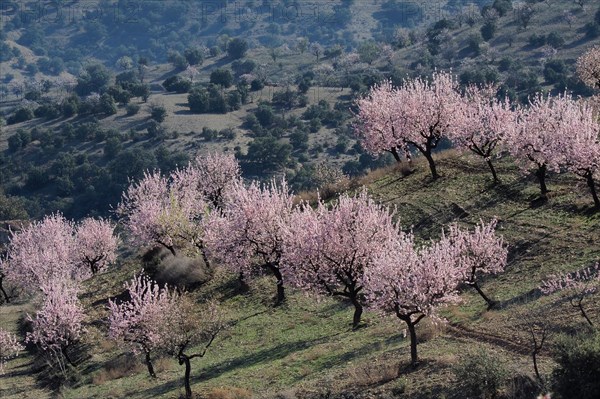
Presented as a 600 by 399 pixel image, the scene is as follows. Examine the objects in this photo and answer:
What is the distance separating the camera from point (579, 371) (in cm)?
2591

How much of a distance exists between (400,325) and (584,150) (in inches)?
618

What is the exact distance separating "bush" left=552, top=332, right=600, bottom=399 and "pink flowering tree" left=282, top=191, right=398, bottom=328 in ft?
45.0

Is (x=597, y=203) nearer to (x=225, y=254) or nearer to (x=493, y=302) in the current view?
(x=493, y=302)

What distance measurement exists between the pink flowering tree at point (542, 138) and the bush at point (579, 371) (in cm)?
2279

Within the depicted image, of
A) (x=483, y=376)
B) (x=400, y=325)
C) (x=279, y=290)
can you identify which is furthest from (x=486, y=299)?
(x=279, y=290)

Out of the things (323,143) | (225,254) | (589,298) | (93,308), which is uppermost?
(589,298)

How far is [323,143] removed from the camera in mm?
176375

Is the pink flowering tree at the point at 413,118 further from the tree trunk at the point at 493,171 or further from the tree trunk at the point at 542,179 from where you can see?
the tree trunk at the point at 542,179

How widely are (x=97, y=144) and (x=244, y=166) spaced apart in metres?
43.4

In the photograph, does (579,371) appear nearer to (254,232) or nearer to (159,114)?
(254,232)

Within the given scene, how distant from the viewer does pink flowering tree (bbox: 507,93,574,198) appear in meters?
47.7

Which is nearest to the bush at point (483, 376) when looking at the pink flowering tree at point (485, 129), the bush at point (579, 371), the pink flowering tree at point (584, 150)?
the bush at point (579, 371)

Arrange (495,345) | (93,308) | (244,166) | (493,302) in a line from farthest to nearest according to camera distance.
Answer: (244,166)
(93,308)
(493,302)
(495,345)

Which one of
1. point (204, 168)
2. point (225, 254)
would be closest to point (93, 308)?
point (225, 254)
